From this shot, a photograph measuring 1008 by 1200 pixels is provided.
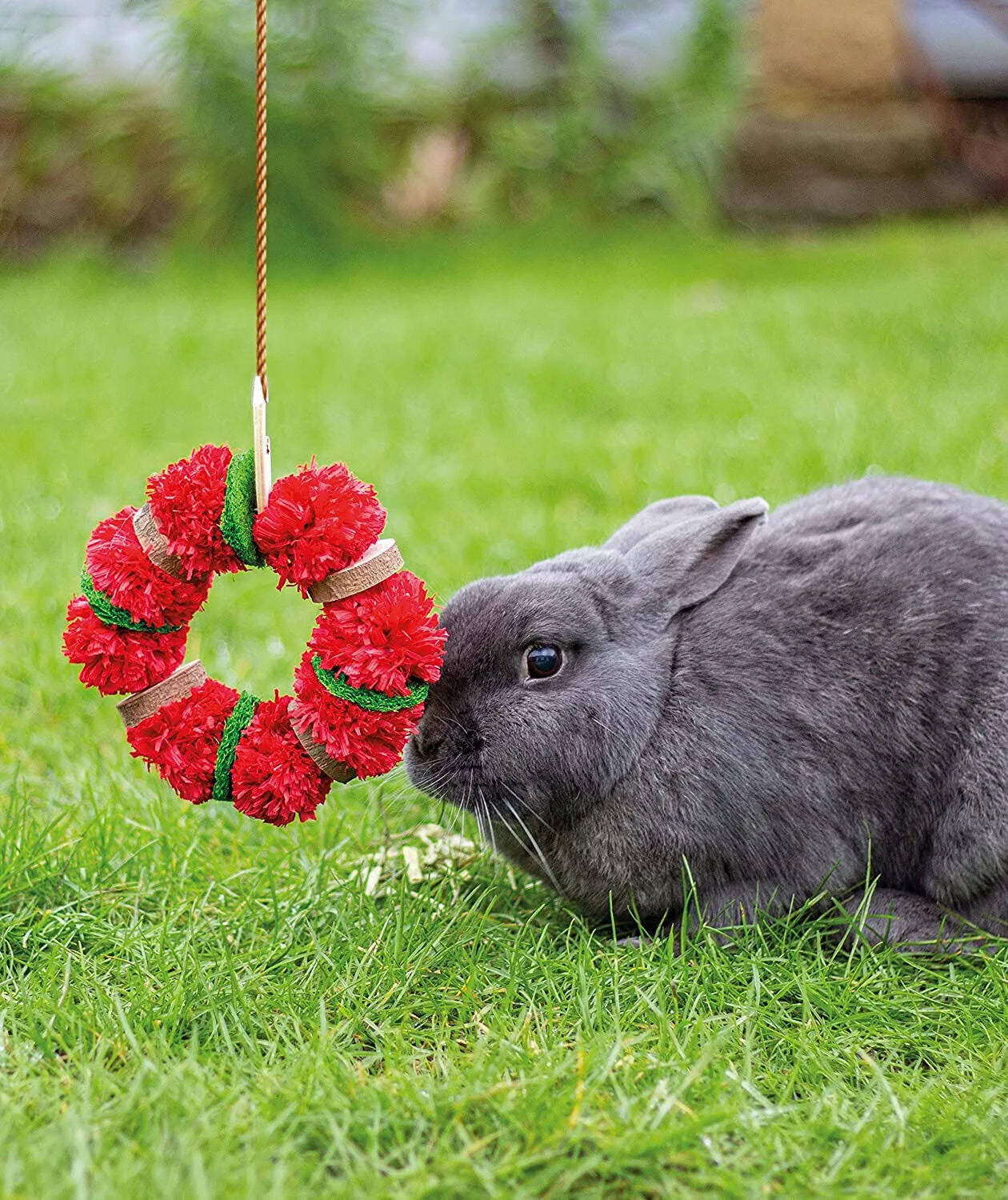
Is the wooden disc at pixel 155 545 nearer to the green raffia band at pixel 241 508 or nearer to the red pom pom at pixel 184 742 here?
the green raffia band at pixel 241 508

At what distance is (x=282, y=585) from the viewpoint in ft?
7.95

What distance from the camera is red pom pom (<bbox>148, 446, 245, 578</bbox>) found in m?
2.30

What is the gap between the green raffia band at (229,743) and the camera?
243 centimetres

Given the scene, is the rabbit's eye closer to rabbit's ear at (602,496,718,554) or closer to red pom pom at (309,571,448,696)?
Answer: red pom pom at (309,571,448,696)

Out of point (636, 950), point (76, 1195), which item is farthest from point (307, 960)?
point (76, 1195)

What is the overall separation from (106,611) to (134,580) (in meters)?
0.08

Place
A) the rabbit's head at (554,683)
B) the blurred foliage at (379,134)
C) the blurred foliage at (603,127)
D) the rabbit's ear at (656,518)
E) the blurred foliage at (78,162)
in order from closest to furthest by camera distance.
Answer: the rabbit's head at (554,683) → the rabbit's ear at (656,518) → the blurred foliage at (379,134) → the blurred foliage at (603,127) → the blurred foliage at (78,162)

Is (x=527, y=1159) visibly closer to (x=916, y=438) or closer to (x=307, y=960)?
(x=307, y=960)

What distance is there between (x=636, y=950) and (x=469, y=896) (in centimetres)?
41

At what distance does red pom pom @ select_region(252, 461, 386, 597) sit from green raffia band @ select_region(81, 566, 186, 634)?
0.86 feet

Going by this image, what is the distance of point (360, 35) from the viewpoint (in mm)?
9977

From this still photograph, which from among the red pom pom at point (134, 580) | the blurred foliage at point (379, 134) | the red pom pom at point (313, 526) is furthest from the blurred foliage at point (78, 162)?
the red pom pom at point (313, 526)

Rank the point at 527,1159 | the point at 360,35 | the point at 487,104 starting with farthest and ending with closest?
the point at 487,104 < the point at 360,35 < the point at 527,1159

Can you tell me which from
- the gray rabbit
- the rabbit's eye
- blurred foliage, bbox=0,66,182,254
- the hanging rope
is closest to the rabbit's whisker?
the gray rabbit
